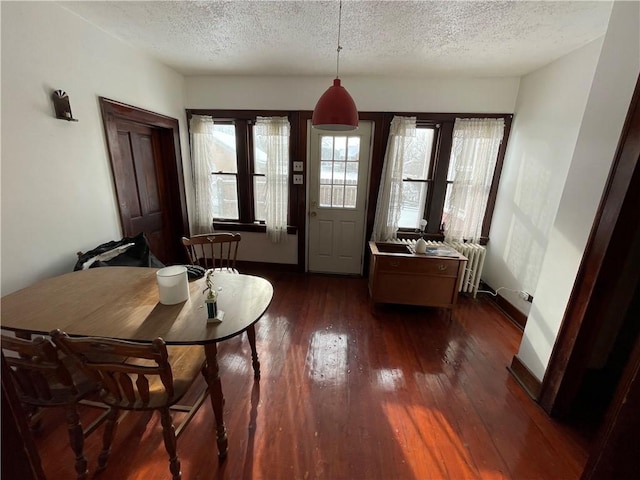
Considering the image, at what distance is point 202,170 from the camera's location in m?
3.37

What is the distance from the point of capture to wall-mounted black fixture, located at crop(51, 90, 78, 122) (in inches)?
71.6

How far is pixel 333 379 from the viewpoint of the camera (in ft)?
6.22

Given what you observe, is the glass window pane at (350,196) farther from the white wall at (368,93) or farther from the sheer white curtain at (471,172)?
the sheer white curtain at (471,172)

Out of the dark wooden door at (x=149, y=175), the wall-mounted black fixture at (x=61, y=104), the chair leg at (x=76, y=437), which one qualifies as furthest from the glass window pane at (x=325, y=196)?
the chair leg at (x=76, y=437)

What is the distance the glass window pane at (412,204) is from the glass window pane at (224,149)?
2.24 metres

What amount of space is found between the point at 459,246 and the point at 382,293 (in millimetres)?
1187

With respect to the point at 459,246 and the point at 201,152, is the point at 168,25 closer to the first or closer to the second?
the point at 201,152

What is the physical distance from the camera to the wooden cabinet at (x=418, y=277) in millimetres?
2596

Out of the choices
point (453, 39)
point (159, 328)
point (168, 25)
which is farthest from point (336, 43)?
point (159, 328)

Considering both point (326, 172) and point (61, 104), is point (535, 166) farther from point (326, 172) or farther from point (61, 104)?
point (61, 104)

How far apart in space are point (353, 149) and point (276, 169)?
3.27ft

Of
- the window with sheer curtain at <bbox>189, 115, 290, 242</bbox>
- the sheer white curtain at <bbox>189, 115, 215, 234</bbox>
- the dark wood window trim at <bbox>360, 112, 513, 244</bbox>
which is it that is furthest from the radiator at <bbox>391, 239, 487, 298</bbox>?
the sheer white curtain at <bbox>189, 115, 215, 234</bbox>

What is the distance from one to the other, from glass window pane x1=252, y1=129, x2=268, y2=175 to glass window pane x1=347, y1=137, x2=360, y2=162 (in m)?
1.06

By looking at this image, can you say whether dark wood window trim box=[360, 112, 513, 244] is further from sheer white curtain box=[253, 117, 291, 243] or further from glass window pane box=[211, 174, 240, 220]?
glass window pane box=[211, 174, 240, 220]
